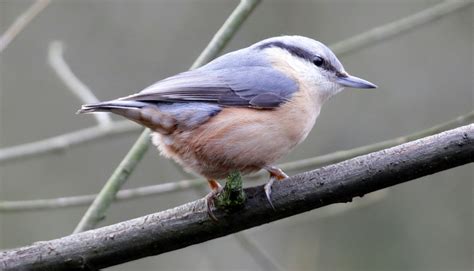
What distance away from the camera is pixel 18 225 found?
687 centimetres

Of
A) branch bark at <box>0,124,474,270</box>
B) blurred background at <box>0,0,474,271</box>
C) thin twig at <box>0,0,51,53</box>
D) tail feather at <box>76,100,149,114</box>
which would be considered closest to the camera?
branch bark at <box>0,124,474,270</box>

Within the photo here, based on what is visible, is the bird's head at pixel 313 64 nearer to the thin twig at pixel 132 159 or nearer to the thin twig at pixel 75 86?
the thin twig at pixel 132 159

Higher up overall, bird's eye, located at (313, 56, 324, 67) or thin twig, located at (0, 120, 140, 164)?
bird's eye, located at (313, 56, 324, 67)

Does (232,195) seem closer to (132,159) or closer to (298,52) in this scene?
(132,159)

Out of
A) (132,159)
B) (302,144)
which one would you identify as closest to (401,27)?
(132,159)

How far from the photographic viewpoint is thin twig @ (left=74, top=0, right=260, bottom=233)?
3201 millimetres

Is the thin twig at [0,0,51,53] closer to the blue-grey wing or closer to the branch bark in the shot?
the blue-grey wing

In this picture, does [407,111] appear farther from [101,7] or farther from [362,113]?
[101,7]

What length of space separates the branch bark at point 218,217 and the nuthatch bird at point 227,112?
1.15 feet

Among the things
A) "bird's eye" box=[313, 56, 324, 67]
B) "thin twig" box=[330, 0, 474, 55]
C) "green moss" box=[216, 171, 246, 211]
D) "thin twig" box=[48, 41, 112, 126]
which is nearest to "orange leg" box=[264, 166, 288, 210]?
"green moss" box=[216, 171, 246, 211]

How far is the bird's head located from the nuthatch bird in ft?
0.11

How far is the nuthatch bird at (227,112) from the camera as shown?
327 centimetres

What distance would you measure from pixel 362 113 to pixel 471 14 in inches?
55.3

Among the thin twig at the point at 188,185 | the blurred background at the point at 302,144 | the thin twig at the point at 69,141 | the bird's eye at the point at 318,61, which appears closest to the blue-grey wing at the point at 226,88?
the bird's eye at the point at 318,61
